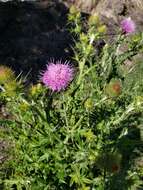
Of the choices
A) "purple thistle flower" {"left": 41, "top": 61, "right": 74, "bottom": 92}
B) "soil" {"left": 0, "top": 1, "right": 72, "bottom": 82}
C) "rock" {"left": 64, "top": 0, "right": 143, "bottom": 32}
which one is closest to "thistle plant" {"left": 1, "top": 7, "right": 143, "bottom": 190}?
"purple thistle flower" {"left": 41, "top": 61, "right": 74, "bottom": 92}

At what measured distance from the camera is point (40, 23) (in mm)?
8531

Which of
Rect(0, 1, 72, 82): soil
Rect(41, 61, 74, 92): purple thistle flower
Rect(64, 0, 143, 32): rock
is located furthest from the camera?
Rect(64, 0, 143, 32): rock

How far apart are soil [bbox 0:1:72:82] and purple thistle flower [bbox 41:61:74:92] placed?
289 centimetres

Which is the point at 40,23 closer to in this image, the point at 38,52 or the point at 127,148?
the point at 38,52

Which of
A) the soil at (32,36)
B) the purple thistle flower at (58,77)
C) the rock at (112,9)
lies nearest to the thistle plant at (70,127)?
the purple thistle flower at (58,77)

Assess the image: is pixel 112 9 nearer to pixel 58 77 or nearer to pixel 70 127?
pixel 70 127

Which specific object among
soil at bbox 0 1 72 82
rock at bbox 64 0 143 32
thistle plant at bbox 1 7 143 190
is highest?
rock at bbox 64 0 143 32

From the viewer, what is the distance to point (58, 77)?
4.05m

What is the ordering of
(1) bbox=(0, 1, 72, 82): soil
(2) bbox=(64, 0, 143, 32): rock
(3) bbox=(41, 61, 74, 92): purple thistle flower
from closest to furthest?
(3) bbox=(41, 61, 74, 92): purple thistle flower < (1) bbox=(0, 1, 72, 82): soil < (2) bbox=(64, 0, 143, 32): rock

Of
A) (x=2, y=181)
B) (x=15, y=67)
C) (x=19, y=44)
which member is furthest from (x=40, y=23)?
(x=2, y=181)

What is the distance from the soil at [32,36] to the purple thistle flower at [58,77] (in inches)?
114

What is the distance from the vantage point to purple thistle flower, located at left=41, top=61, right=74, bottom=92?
13.2ft

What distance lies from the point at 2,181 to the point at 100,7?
17.5 ft

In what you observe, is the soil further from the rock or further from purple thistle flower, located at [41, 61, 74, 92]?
purple thistle flower, located at [41, 61, 74, 92]
